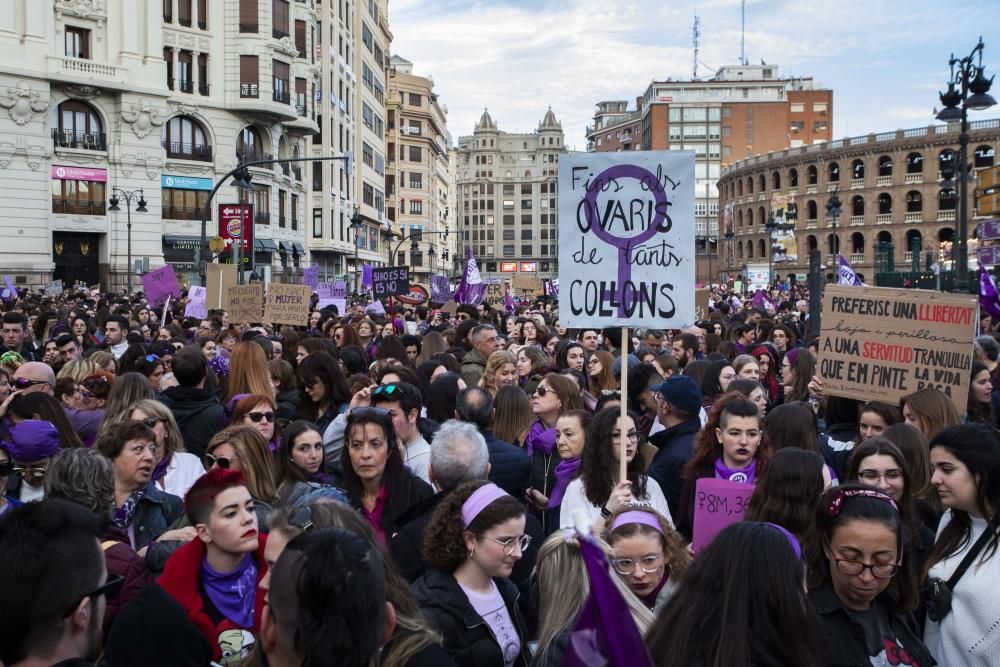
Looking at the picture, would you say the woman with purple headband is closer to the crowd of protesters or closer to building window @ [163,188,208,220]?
the crowd of protesters

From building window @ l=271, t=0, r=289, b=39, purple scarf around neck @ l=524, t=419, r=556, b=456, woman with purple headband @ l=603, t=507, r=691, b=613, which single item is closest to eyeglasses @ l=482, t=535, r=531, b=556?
woman with purple headband @ l=603, t=507, r=691, b=613

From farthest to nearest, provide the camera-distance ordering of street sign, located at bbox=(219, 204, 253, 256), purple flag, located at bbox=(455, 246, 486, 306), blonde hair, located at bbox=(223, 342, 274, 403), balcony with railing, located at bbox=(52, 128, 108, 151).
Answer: balcony with railing, located at bbox=(52, 128, 108, 151), street sign, located at bbox=(219, 204, 253, 256), purple flag, located at bbox=(455, 246, 486, 306), blonde hair, located at bbox=(223, 342, 274, 403)

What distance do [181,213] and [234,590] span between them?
45.6 metres

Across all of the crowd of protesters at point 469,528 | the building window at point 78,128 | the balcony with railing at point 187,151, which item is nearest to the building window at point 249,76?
the balcony with railing at point 187,151

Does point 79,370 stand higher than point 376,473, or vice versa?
point 79,370

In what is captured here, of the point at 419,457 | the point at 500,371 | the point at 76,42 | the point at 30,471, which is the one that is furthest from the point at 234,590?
the point at 76,42

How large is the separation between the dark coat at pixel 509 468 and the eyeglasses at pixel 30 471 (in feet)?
8.53

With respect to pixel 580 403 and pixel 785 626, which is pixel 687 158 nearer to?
pixel 580 403

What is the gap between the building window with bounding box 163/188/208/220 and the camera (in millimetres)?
46031

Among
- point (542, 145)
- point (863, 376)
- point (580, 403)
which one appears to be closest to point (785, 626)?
point (580, 403)

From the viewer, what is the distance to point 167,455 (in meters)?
5.89

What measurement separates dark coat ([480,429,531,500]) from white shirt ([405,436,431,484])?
1.36ft

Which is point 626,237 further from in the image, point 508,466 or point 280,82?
point 280,82

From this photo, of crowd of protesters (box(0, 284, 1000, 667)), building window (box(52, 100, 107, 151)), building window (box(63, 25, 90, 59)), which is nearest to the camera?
crowd of protesters (box(0, 284, 1000, 667))
